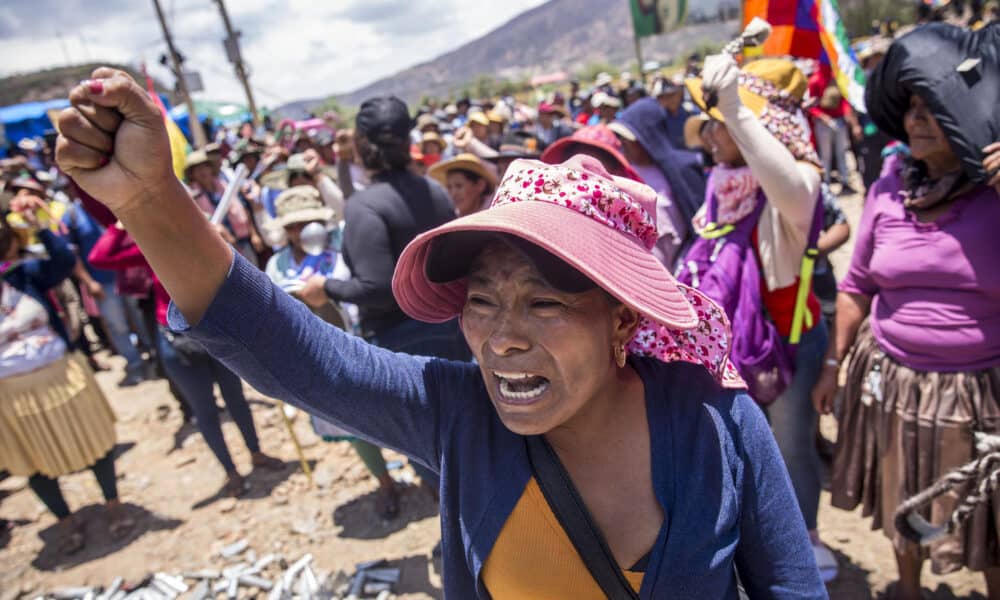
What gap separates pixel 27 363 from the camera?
3865 millimetres

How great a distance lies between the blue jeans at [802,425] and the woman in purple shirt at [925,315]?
16 centimetres

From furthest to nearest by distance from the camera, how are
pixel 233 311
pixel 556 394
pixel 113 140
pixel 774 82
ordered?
pixel 774 82 < pixel 556 394 < pixel 233 311 < pixel 113 140

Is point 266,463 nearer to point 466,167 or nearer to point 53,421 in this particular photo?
point 53,421

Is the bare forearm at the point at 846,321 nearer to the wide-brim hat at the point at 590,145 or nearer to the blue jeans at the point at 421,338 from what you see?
the wide-brim hat at the point at 590,145

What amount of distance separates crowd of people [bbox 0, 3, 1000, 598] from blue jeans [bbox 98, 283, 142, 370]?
9.32 feet

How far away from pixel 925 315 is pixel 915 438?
52 cm

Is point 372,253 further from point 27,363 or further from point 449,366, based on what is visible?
point 27,363

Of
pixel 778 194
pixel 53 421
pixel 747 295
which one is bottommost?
pixel 53 421

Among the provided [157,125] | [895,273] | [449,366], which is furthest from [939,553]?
[157,125]

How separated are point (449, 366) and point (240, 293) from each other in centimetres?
56

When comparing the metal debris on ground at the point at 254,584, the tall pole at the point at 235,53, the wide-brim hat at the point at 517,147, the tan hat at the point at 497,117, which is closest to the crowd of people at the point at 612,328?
the wide-brim hat at the point at 517,147

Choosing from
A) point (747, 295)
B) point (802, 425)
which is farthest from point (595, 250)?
point (802, 425)

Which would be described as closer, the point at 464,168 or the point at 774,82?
the point at 774,82

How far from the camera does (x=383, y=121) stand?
3.23m
